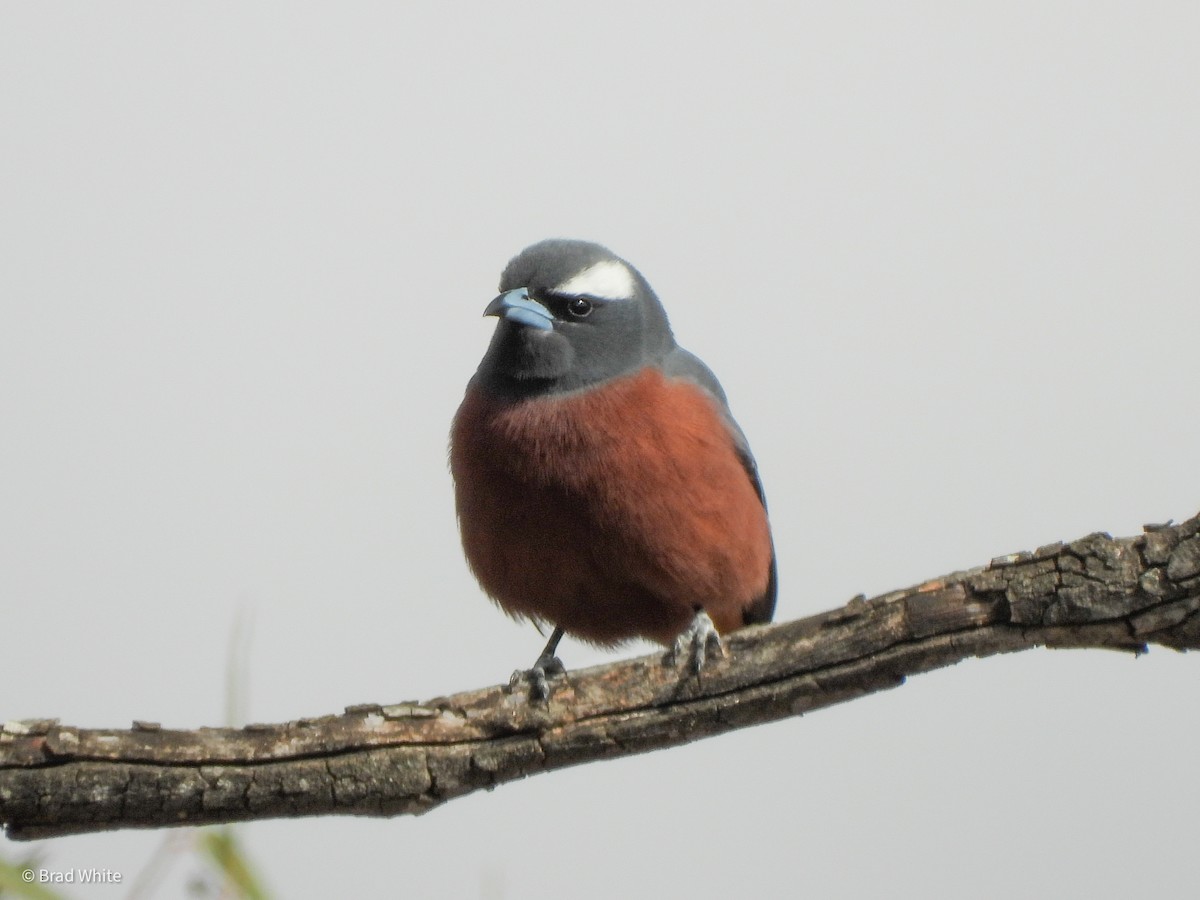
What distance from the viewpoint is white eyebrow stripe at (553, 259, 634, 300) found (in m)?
5.14

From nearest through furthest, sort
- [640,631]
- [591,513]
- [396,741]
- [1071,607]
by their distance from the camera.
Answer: [1071,607], [396,741], [591,513], [640,631]

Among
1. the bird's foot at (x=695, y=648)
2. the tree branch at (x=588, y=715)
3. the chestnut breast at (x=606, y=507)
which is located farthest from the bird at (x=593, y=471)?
the tree branch at (x=588, y=715)

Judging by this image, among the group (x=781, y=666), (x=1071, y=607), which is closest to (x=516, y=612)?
(x=781, y=666)

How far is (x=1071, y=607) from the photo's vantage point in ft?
12.1

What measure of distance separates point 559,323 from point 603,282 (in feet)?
0.83

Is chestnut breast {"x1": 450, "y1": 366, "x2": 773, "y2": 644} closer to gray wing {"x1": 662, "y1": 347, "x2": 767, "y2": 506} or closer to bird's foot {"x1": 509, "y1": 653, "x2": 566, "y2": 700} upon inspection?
gray wing {"x1": 662, "y1": 347, "x2": 767, "y2": 506}

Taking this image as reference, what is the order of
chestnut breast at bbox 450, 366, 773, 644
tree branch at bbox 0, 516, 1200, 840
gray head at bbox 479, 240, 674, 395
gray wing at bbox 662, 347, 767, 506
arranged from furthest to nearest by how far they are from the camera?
1. gray wing at bbox 662, 347, 767, 506
2. gray head at bbox 479, 240, 674, 395
3. chestnut breast at bbox 450, 366, 773, 644
4. tree branch at bbox 0, 516, 1200, 840

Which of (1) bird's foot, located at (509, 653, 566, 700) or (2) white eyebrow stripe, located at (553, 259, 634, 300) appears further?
(2) white eyebrow stripe, located at (553, 259, 634, 300)

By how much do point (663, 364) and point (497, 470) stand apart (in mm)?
894

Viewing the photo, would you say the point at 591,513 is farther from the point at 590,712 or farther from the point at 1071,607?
the point at 1071,607

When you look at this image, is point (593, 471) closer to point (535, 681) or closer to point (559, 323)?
point (559, 323)

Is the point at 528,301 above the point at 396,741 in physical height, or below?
above

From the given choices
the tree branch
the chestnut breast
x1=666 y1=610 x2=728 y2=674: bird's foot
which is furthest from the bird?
the tree branch

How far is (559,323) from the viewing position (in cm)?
517
